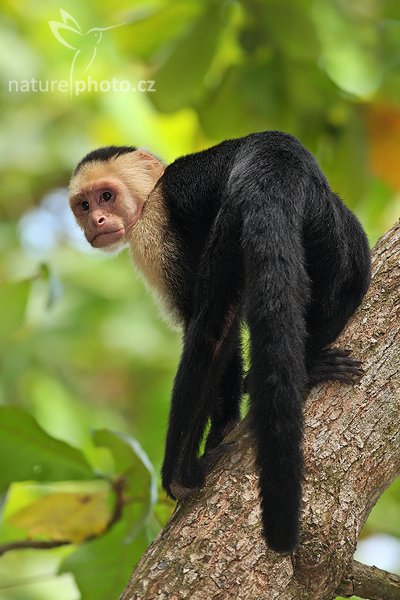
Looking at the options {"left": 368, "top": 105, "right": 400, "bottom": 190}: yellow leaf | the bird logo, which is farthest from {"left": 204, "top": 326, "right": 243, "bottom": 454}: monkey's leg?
the bird logo

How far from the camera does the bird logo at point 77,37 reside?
564 centimetres

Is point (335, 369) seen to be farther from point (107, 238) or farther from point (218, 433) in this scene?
point (107, 238)

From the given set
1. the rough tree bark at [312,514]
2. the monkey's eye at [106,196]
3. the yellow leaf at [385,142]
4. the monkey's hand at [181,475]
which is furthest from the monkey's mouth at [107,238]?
the yellow leaf at [385,142]

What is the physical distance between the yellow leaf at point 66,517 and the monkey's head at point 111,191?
1.37 metres

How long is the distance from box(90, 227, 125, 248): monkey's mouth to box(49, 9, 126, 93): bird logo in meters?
1.39

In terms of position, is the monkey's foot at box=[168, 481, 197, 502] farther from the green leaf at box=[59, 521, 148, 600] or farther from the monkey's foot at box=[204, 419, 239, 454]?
the monkey's foot at box=[204, 419, 239, 454]

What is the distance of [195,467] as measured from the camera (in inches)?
140

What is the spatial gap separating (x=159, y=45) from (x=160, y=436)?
234 centimetres

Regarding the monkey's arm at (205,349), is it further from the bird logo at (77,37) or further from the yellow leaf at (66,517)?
the bird logo at (77,37)

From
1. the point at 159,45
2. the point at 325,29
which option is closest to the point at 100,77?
the point at 159,45

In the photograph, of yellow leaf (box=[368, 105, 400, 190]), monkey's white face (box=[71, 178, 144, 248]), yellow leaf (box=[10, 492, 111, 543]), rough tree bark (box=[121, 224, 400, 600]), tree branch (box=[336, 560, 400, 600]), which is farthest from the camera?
yellow leaf (box=[368, 105, 400, 190])

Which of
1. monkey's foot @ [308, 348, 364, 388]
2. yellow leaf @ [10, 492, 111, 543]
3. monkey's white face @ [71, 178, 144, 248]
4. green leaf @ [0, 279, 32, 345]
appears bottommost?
yellow leaf @ [10, 492, 111, 543]

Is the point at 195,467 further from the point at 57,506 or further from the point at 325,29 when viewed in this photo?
the point at 325,29

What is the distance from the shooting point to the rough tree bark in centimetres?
300
